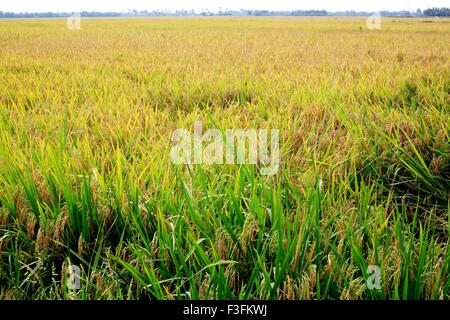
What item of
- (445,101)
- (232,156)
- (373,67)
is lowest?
(232,156)

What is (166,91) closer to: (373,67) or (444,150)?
(444,150)

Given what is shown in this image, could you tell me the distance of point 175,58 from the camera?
484 cm

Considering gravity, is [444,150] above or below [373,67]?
below

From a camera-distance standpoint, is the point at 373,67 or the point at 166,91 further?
the point at 373,67

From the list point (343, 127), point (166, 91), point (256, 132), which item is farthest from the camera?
point (166, 91)

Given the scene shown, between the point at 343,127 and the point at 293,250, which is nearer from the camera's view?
the point at 293,250

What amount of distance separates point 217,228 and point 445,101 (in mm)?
1883

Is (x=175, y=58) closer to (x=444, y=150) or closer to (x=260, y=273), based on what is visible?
(x=444, y=150)

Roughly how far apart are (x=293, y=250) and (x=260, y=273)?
0.09 metres

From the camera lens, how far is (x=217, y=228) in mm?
976

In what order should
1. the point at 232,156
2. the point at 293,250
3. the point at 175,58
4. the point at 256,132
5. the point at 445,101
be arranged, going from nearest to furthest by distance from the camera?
the point at 293,250, the point at 232,156, the point at 256,132, the point at 445,101, the point at 175,58

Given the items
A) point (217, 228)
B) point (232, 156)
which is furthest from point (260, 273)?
point (232, 156)
